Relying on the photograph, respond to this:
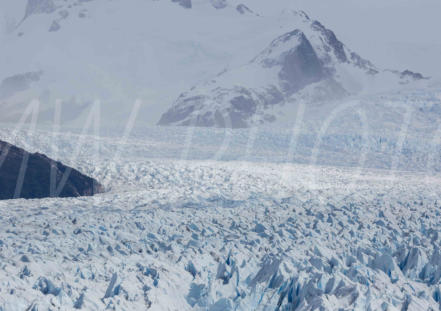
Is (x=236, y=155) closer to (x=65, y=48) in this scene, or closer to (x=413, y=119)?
A: (x=413, y=119)

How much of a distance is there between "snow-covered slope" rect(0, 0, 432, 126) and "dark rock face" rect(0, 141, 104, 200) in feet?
107

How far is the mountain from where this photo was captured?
181 feet

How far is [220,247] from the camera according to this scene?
38.4 feet

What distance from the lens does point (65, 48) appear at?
74688 mm

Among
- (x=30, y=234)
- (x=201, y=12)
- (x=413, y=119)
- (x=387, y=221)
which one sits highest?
(x=201, y=12)

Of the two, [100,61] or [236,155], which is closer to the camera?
[236,155]

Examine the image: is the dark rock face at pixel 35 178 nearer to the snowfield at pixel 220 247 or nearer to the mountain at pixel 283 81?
the snowfield at pixel 220 247

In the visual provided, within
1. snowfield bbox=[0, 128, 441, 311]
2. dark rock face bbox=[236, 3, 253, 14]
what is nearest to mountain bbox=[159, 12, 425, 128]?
dark rock face bbox=[236, 3, 253, 14]

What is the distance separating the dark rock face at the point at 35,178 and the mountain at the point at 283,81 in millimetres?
31505

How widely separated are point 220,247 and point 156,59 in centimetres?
5900

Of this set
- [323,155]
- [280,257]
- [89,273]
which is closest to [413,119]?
[323,155]

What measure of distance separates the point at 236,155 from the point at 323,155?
13.7 ft

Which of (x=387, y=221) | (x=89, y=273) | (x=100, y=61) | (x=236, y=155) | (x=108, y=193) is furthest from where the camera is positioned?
(x=100, y=61)

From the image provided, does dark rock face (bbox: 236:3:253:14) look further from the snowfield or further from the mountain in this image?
the snowfield
